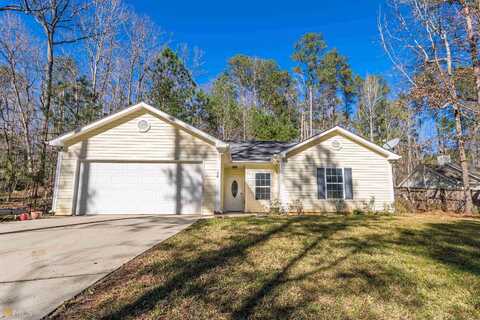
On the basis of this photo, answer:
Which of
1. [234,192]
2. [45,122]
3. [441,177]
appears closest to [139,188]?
[234,192]

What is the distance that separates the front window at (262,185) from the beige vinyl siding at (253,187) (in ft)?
0.48

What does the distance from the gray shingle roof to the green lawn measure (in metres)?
6.47

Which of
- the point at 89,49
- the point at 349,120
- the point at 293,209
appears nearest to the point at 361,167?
the point at 293,209

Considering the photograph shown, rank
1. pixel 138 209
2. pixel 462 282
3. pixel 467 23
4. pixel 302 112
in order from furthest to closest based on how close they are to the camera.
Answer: pixel 302 112
pixel 467 23
pixel 138 209
pixel 462 282

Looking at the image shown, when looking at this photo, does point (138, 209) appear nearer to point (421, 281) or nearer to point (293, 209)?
point (293, 209)

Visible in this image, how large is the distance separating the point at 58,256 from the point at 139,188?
17.8ft

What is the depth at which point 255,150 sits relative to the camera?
1301cm

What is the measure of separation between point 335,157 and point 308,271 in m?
8.75

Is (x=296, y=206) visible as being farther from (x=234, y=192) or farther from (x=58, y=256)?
(x=58, y=256)

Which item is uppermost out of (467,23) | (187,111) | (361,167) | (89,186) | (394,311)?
(467,23)

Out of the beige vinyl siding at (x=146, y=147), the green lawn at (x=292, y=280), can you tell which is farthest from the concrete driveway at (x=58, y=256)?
the beige vinyl siding at (x=146, y=147)

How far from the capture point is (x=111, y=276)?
3.29m

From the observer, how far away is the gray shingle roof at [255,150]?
1173cm

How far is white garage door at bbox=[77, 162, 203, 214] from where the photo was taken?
923 cm
